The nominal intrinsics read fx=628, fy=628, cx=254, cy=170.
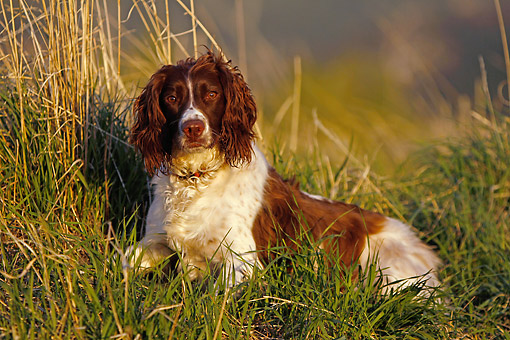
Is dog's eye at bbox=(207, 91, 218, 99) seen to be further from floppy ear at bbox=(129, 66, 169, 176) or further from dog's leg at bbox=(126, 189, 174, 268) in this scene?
dog's leg at bbox=(126, 189, 174, 268)

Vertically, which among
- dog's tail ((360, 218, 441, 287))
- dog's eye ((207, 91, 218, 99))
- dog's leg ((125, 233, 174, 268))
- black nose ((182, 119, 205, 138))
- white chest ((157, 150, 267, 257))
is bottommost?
dog's tail ((360, 218, 441, 287))

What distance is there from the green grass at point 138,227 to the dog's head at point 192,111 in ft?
1.35

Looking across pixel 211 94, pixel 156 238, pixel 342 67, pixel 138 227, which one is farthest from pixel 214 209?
pixel 342 67

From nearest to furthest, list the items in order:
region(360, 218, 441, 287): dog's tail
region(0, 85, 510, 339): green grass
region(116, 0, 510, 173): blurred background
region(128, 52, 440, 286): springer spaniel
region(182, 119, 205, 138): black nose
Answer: region(0, 85, 510, 339): green grass → region(182, 119, 205, 138): black nose → region(128, 52, 440, 286): springer spaniel → region(360, 218, 441, 287): dog's tail → region(116, 0, 510, 173): blurred background

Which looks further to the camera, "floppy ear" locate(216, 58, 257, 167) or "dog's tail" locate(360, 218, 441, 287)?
"dog's tail" locate(360, 218, 441, 287)

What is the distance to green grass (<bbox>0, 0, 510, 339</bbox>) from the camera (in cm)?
254

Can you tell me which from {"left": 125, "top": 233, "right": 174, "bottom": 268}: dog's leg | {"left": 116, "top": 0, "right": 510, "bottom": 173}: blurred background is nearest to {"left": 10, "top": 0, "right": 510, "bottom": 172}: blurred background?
{"left": 116, "top": 0, "right": 510, "bottom": 173}: blurred background

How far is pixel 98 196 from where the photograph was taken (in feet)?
12.0

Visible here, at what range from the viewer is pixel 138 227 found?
3.89 metres

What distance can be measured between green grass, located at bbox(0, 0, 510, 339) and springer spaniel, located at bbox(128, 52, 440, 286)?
0.18 m

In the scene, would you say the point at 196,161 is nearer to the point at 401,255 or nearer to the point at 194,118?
the point at 194,118

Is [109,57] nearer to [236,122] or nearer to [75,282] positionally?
[236,122]

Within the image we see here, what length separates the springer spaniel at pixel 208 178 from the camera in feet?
10.8

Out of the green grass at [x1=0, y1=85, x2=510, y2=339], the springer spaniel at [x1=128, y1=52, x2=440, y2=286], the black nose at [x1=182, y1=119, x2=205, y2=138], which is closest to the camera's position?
the green grass at [x1=0, y1=85, x2=510, y2=339]
